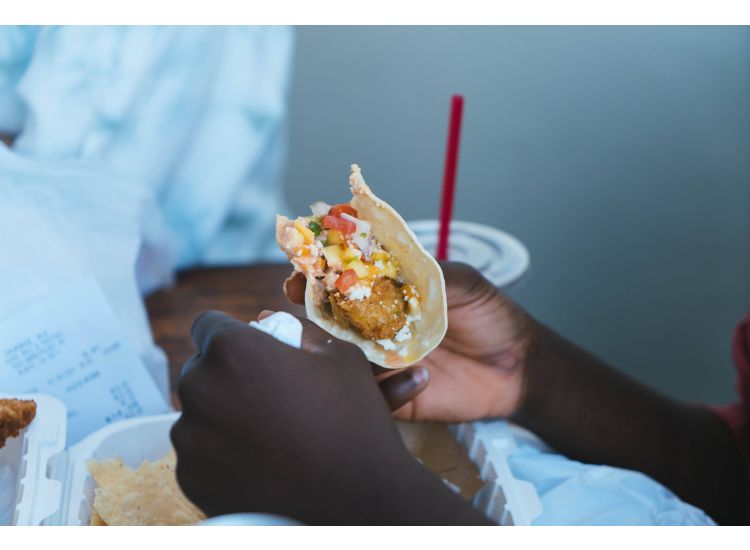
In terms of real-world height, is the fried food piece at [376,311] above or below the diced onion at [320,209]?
below

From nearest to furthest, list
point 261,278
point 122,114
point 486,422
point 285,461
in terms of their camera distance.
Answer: point 285,461 → point 486,422 → point 122,114 → point 261,278

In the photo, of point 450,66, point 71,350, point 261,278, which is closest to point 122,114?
point 261,278

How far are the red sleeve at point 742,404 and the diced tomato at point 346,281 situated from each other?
102cm

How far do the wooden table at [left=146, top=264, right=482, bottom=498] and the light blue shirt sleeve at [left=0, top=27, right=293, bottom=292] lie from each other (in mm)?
65

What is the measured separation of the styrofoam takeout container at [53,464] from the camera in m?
1.09

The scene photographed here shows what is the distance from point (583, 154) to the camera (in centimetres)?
304

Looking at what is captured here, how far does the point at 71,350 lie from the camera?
1467mm

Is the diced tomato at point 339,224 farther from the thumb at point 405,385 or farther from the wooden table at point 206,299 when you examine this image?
the wooden table at point 206,299

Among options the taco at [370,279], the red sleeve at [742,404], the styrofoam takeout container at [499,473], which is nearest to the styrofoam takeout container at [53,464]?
the taco at [370,279]

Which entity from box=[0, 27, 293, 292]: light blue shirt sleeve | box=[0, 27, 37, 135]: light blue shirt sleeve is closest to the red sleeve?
box=[0, 27, 293, 292]: light blue shirt sleeve

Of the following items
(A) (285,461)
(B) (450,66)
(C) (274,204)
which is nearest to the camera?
(A) (285,461)

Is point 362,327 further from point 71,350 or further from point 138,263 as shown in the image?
point 138,263

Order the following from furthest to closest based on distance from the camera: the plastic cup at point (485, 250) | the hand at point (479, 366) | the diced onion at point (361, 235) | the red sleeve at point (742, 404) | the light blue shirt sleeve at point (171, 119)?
the plastic cup at point (485, 250) → the light blue shirt sleeve at point (171, 119) → the red sleeve at point (742, 404) → the hand at point (479, 366) → the diced onion at point (361, 235)

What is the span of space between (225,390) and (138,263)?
4.21ft
